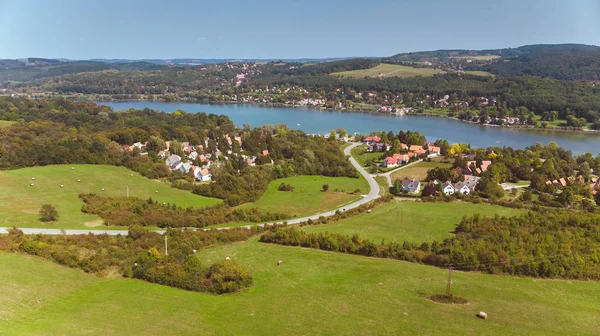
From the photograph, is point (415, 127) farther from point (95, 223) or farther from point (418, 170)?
point (95, 223)

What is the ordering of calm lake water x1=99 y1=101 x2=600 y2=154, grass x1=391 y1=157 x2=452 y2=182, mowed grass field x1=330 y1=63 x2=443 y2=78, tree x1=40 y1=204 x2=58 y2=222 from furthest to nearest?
mowed grass field x1=330 y1=63 x2=443 y2=78
calm lake water x1=99 y1=101 x2=600 y2=154
grass x1=391 y1=157 x2=452 y2=182
tree x1=40 y1=204 x2=58 y2=222

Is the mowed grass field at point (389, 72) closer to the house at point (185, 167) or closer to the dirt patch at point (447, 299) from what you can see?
the house at point (185, 167)

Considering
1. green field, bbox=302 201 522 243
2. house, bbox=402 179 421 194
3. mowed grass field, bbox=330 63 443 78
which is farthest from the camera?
mowed grass field, bbox=330 63 443 78

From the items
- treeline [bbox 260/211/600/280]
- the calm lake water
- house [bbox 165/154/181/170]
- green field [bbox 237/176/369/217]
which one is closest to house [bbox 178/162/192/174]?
house [bbox 165/154/181/170]

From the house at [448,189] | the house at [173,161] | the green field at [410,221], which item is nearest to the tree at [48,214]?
the green field at [410,221]

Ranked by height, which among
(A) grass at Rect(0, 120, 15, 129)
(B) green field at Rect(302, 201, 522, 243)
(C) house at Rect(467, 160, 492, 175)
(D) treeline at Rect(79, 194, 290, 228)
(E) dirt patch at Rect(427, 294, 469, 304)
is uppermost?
(A) grass at Rect(0, 120, 15, 129)

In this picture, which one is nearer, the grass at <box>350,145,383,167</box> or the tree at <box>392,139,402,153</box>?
the grass at <box>350,145,383,167</box>

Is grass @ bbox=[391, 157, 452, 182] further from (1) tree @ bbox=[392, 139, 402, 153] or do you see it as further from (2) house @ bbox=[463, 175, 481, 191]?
(2) house @ bbox=[463, 175, 481, 191]

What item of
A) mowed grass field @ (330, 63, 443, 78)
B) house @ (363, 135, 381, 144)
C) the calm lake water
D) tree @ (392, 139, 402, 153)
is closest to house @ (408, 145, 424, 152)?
tree @ (392, 139, 402, 153)

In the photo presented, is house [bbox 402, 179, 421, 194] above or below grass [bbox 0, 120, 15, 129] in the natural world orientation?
below

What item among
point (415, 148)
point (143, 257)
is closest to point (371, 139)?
point (415, 148)
